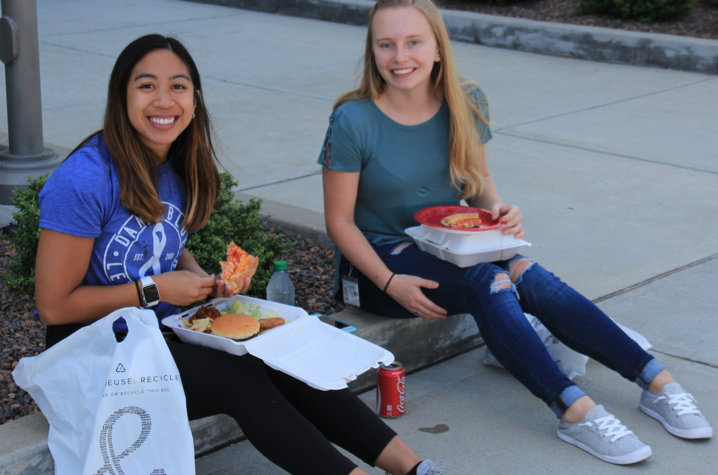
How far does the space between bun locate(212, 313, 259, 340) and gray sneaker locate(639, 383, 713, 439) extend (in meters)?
1.51

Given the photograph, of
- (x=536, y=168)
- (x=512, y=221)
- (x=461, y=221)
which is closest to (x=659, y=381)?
(x=512, y=221)

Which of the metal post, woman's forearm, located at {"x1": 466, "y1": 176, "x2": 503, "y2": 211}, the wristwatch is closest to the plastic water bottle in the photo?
woman's forearm, located at {"x1": 466, "y1": 176, "x2": 503, "y2": 211}

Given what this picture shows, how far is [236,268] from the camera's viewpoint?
2652 millimetres

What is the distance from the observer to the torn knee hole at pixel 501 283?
286cm

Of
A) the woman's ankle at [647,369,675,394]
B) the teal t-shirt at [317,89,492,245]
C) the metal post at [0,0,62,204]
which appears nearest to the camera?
the woman's ankle at [647,369,675,394]

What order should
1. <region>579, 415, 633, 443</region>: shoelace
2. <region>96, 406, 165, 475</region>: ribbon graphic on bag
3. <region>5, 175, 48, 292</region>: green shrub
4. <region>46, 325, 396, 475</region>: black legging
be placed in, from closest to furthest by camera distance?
<region>96, 406, 165, 475</region>: ribbon graphic on bag
<region>46, 325, 396, 475</region>: black legging
<region>579, 415, 633, 443</region>: shoelace
<region>5, 175, 48, 292</region>: green shrub

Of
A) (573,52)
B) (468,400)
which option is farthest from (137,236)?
(573,52)

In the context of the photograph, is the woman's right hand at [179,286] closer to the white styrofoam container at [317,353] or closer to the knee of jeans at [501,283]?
the white styrofoam container at [317,353]

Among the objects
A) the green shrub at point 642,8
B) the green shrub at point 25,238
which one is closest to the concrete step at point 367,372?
the green shrub at point 25,238

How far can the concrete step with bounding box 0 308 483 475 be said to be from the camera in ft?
7.50

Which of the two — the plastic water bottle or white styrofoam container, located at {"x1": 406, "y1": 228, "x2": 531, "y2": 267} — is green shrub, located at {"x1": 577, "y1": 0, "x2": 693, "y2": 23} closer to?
white styrofoam container, located at {"x1": 406, "y1": 228, "x2": 531, "y2": 267}

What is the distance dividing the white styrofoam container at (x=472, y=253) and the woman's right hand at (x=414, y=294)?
0.37ft

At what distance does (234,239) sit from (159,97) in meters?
1.32

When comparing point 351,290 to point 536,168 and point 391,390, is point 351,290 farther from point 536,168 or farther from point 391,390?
point 536,168
